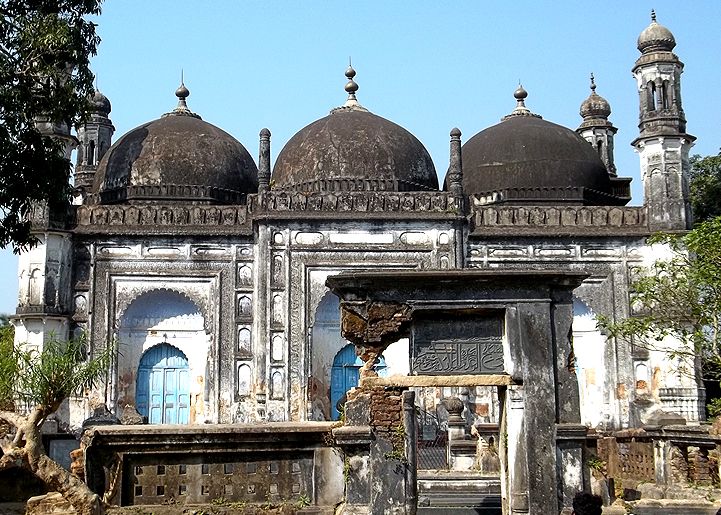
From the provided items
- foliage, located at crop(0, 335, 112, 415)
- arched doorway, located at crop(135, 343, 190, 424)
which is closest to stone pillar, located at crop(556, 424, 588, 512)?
foliage, located at crop(0, 335, 112, 415)

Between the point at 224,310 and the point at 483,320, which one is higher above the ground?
the point at 224,310

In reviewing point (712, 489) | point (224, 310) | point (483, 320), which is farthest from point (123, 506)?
point (224, 310)

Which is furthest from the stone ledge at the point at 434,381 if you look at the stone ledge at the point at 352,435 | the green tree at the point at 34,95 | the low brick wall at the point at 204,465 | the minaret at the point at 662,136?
the minaret at the point at 662,136

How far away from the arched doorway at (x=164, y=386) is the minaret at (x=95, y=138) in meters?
8.06

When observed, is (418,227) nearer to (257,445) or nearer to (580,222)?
(580,222)

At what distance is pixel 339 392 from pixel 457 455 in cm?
522

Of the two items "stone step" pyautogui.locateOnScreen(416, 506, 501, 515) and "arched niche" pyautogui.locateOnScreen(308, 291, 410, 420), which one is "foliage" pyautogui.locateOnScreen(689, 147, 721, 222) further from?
"stone step" pyautogui.locateOnScreen(416, 506, 501, 515)

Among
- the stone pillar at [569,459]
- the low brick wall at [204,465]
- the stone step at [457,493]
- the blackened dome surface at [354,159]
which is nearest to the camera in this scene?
the low brick wall at [204,465]

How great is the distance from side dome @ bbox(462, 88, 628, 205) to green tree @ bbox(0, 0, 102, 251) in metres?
12.9

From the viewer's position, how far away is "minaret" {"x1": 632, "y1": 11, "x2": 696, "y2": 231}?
19594 mm

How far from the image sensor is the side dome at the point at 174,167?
21.3 metres

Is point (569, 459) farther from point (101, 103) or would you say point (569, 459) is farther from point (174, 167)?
point (101, 103)

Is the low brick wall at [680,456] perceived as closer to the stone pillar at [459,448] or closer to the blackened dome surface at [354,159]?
the stone pillar at [459,448]

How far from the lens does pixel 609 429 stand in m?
19.1
